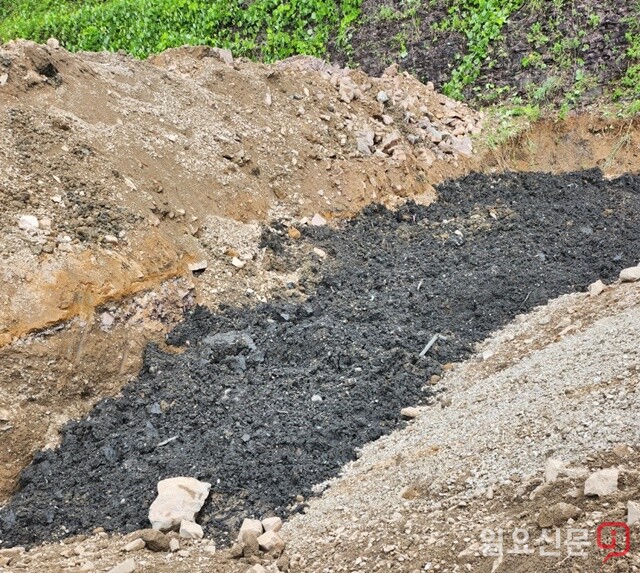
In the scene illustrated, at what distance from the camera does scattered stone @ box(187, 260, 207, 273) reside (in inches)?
250

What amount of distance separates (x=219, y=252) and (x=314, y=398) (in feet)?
7.00

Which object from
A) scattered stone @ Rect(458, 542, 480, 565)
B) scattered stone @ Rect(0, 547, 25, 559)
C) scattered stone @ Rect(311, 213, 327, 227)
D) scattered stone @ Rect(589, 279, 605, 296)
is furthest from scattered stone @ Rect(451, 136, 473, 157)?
scattered stone @ Rect(458, 542, 480, 565)

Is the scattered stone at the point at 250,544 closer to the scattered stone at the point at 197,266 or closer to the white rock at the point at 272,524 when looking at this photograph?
the white rock at the point at 272,524

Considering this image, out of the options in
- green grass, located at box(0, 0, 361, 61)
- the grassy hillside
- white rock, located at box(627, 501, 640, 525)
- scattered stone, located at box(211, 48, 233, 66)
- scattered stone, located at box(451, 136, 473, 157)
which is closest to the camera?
white rock, located at box(627, 501, 640, 525)

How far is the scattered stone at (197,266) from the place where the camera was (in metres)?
6.35

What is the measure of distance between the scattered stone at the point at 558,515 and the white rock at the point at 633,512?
194 mm

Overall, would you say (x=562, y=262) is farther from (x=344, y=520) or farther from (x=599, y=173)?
(x=344, y=520)

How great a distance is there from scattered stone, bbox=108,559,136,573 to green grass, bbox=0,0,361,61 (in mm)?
9599

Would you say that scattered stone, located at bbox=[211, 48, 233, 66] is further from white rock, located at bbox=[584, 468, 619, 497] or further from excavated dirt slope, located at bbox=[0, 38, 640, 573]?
white rock, located at bbox=[584, 468, 619, 497]

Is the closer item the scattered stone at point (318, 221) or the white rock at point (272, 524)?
the white rock at point (272, 524)

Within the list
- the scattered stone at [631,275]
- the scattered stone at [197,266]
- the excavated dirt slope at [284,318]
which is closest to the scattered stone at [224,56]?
the excavated dirt slope at [284,318]

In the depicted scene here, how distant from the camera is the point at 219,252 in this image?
21.9 ft

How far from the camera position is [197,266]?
21.0 ft

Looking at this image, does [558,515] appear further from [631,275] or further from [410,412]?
[631,275]
